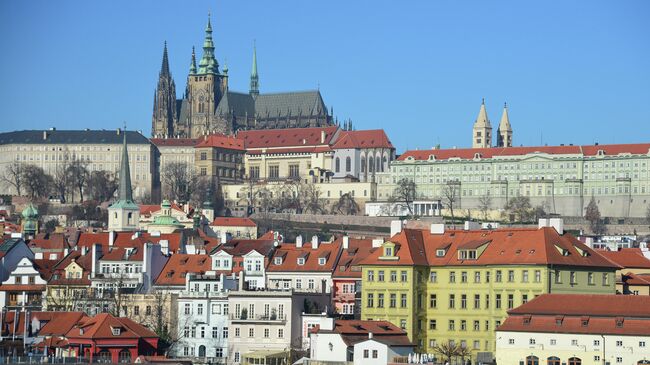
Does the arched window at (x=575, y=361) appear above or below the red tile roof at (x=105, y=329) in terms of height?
below

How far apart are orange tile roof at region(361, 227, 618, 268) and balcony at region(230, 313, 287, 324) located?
4.26 m

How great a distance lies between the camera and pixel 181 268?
3236 inches

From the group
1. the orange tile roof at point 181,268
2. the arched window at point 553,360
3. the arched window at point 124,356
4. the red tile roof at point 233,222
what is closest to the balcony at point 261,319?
the arched window at point 124,356

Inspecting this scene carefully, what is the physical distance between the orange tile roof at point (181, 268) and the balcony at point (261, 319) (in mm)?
7288

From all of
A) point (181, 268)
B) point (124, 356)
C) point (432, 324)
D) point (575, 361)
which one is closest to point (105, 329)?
point (124, 356)

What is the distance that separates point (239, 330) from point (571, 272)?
1383cm

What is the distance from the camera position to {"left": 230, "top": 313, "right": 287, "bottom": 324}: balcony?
7231cm

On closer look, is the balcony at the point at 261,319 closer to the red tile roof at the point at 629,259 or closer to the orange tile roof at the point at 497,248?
the orange tile roof at the point at 497,248

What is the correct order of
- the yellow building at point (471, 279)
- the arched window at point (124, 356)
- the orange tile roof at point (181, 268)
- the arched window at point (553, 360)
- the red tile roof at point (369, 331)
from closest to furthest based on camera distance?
the arched window at point (553, 360)
the red tile roof at point (369, 331)
the arched window at point (124, 356)
the yellow building at point (471, 279)
the orange tile roof at point (181, 268)

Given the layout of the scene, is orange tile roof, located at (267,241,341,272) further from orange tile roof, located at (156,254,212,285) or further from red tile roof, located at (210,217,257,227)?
red tile roof, located at (210,217,257,227)

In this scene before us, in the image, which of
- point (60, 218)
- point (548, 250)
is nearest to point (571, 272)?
point (548, 250)

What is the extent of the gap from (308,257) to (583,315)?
18.7m

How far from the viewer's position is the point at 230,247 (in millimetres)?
87250

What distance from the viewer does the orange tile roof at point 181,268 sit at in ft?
267
